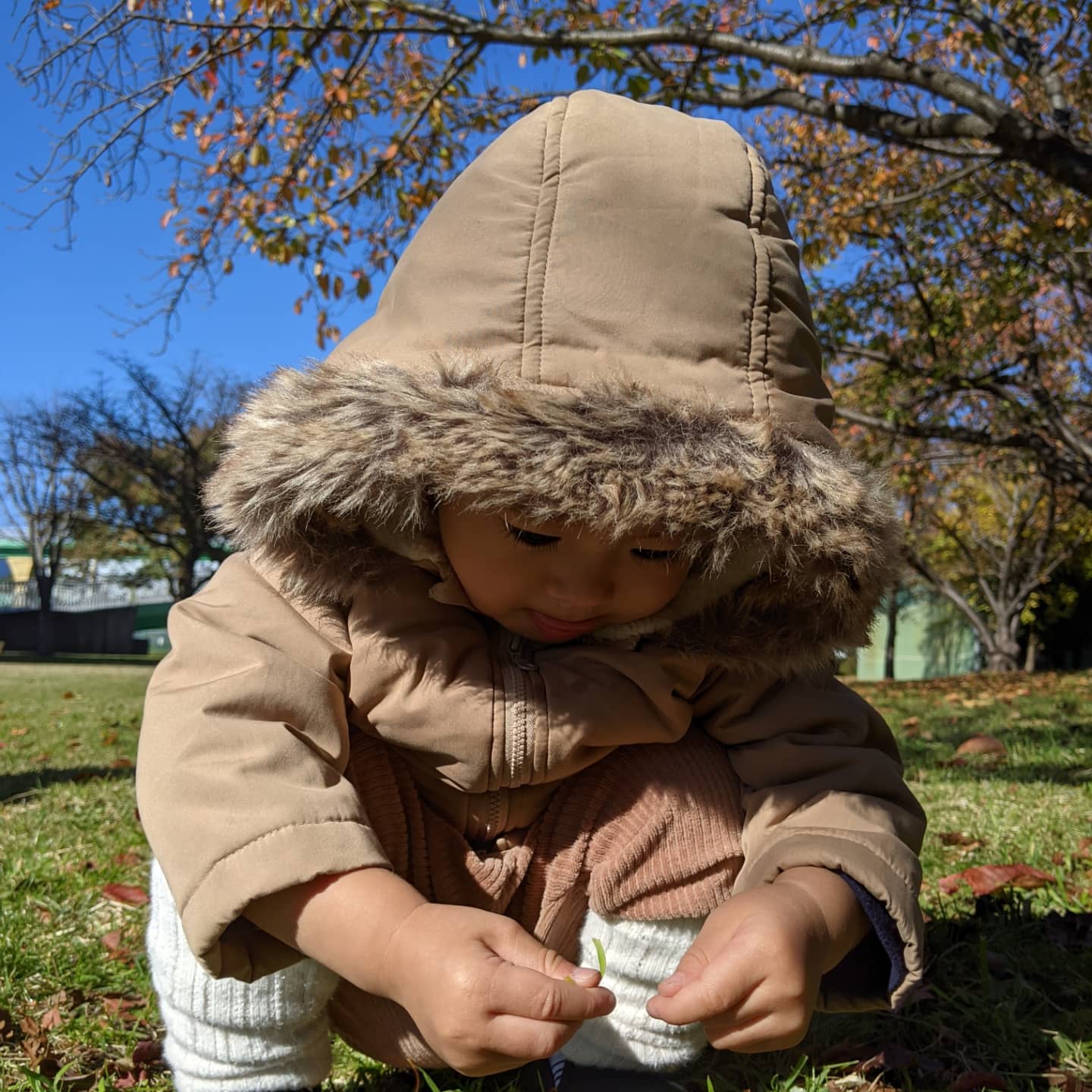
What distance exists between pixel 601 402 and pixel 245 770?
2.48 ft

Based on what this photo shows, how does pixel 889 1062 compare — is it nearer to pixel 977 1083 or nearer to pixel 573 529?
pixel 977 1083

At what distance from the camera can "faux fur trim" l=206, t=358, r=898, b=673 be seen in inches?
58.3

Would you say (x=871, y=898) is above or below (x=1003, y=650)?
above

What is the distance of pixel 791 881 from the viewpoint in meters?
1.47

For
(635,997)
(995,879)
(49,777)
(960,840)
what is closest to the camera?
(635,997)

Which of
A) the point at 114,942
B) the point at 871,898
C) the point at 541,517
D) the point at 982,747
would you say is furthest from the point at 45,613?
the point at 871,898

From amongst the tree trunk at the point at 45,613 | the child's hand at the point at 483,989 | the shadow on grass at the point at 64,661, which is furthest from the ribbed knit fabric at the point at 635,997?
the tree trunk at the point at 45,613

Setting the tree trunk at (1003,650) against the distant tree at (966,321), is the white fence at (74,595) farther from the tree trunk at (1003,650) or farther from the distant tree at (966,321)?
the distant tree at (966,321)

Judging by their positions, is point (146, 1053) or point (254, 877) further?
point (146, 1053)

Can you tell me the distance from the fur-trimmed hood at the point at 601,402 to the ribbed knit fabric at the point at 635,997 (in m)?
0.49

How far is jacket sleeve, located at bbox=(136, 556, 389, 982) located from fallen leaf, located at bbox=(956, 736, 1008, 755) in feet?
13.8

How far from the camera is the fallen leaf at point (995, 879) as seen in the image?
250cm

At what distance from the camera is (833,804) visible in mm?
1613

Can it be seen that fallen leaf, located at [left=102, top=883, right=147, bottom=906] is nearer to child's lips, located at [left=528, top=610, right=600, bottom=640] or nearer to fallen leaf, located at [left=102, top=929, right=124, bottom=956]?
fallen leaf, located at [left=102, top=929, right=124, bottom=956]
